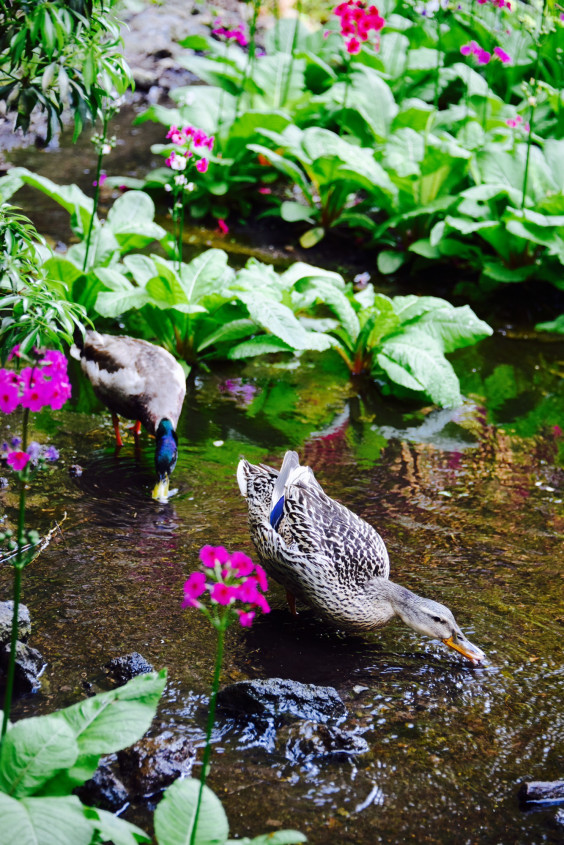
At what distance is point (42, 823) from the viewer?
2281 mm

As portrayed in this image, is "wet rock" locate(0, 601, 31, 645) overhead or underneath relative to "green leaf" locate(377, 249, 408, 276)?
underneath

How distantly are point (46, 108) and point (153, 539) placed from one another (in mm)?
1994

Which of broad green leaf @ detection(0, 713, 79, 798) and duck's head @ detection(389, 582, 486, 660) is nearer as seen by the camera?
broad green leaf @ detection(0, 713, 79, 798)

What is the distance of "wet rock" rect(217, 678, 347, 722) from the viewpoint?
3119mm

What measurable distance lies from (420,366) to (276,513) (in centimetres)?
240

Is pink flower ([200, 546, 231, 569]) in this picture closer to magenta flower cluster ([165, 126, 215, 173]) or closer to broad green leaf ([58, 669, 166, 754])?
broad green leaf ([58, 669, 166, 754])

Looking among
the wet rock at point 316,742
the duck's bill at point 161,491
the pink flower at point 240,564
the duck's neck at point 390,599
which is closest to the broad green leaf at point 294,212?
the duck's bill at point 161,491

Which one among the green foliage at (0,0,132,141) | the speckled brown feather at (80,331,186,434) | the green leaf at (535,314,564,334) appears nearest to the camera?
the green foliage at (0,0,132,141)

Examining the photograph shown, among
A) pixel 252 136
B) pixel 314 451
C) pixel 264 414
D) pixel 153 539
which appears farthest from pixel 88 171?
pixel 153 539

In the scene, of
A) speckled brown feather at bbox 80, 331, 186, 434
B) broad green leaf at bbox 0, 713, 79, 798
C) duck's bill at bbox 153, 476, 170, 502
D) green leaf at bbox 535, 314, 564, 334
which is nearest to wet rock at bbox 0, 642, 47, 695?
broad green leaf at bbox 0, 713, 79, 798

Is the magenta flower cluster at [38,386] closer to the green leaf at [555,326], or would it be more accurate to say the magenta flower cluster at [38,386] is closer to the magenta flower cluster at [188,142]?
the magenta flower cluster at [188,142]

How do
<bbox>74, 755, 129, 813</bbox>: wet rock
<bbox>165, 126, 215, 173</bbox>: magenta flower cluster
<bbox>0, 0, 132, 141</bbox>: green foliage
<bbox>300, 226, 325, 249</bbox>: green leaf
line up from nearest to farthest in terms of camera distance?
<bbox>74, 755, 129, 813</bbox>: wet rock
<bbox>0, 0, 132, 141</bbox>: green foliage
<bbox>165, 126, 215, 173</bbox>: magenta flower cluster
<bbox>300, 226, 325, 249</bbox>: green leaf

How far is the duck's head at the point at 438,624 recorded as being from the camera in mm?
3471

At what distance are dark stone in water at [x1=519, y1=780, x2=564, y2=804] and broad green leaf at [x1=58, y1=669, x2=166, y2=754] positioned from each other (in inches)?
48.2
